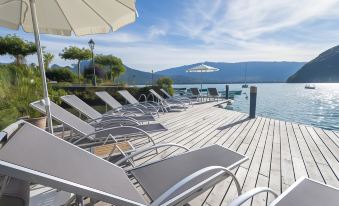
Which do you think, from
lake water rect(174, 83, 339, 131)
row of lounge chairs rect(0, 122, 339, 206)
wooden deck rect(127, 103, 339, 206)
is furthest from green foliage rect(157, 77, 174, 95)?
row of lounge chairs rect(0, 122, 339, 206)

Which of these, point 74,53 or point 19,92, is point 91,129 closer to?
point 19,92

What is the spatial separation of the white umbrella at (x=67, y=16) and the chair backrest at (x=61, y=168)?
1.22m

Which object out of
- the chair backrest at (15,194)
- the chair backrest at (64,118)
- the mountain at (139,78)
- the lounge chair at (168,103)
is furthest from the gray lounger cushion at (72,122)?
the mountain at (139,78)

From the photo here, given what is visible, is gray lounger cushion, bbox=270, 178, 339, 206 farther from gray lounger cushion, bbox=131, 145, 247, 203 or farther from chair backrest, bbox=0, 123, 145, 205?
chair backrest, bbox=0, 123, 145, 205

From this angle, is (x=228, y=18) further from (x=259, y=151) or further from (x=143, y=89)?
(x=259, y=151)

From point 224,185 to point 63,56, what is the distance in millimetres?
24082

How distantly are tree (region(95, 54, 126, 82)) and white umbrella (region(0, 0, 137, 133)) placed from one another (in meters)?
22.2

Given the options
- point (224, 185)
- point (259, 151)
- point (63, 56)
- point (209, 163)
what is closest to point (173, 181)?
point (209, 163)

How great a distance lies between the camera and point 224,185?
8.10ft

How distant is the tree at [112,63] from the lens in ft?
83.5

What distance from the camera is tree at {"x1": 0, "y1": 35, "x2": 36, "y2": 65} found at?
1888cm

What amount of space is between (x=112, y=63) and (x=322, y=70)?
86.2 metres

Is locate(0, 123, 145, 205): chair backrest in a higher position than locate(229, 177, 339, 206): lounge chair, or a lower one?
higher

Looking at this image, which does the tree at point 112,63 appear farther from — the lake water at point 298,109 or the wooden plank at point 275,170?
the wooden plank at point 275,170
